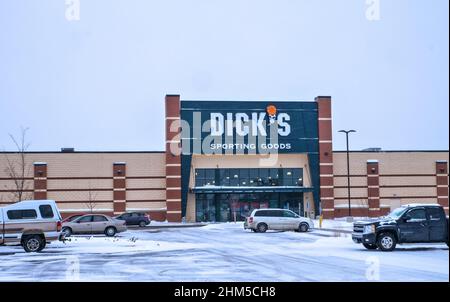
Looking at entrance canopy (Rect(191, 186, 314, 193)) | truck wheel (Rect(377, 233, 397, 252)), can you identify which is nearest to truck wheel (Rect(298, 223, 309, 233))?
truck wheel (Rect(377, 233, 397, 252))

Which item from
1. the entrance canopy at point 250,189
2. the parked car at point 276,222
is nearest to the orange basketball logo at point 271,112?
the entrance canopy at point 250,189

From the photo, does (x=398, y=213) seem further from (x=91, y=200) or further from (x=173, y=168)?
(x=91, y=200)

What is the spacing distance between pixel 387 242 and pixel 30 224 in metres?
12.9

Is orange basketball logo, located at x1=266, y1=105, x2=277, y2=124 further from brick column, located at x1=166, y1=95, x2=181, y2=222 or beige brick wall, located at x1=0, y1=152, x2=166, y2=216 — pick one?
beige brick wall, located at x1=0, y1=152, x2=166, y2=216

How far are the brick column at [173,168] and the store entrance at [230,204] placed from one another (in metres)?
2.56

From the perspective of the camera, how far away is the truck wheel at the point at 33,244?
2170 cm

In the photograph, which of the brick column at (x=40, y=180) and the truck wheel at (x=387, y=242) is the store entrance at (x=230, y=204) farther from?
the truck wheel at (x=387, y=242)

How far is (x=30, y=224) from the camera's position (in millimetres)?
22109

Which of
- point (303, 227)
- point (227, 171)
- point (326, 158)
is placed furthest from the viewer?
point (227, 171)

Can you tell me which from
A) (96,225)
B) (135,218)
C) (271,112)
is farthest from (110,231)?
(271,112)

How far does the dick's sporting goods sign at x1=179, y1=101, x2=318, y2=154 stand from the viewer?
193 ft
